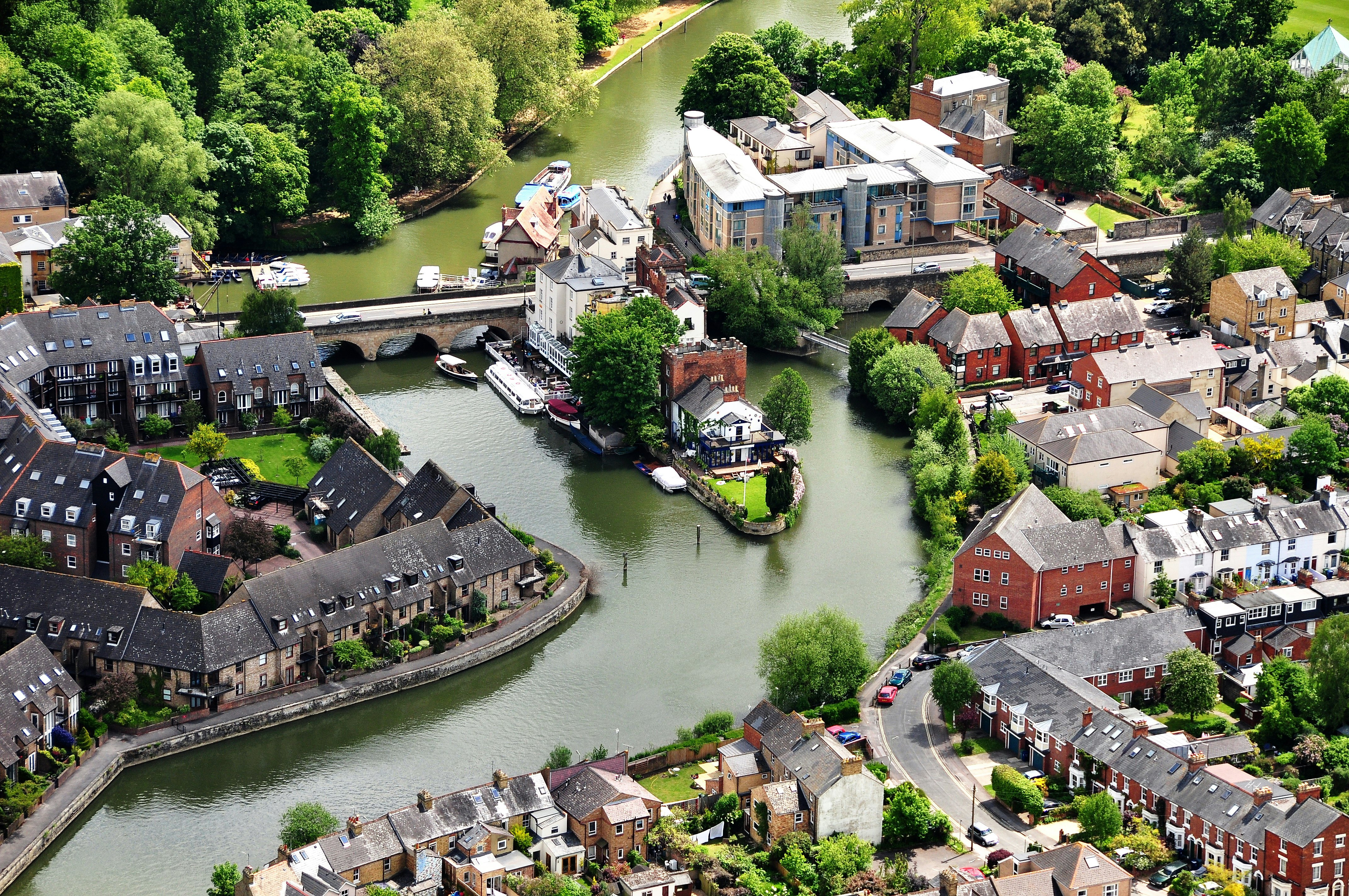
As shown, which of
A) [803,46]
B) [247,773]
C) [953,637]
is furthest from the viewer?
[803,46]

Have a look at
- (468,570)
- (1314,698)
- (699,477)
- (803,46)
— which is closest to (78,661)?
(468,570)

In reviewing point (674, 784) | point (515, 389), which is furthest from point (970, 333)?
point (674, 784)

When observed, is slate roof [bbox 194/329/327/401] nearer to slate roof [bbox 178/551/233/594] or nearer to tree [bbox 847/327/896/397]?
slate roof [bbox 178/551/233/594]

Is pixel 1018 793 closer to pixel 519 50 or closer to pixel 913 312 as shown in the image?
pixel 913 312

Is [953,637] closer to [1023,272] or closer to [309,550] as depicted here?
[309,550]

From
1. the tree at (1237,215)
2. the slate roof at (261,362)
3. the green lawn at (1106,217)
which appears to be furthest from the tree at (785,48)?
the slate roof at (261,362)
